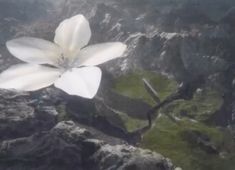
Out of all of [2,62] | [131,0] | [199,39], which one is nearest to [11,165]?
[199,39]

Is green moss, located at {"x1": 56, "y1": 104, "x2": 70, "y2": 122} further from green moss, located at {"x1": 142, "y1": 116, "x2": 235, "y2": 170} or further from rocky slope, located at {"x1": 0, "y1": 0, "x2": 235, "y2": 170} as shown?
green moss, located at {"x1": 142, "y1": 116, "x2": 235, "y2": 170}

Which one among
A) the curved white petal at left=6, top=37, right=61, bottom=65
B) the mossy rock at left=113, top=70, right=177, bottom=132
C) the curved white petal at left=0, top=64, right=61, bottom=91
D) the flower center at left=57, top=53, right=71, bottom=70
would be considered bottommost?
the mossy rock at left=113, top=70, right=177, bottom=132

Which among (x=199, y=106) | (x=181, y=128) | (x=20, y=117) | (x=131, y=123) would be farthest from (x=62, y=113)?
(x=199, y=106)

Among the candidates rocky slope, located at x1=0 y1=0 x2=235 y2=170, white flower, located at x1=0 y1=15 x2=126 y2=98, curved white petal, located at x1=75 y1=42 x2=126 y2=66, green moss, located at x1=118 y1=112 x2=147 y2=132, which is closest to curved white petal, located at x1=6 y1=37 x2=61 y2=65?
white flower, located at x1=0 y1=15 x2=126 y2=98

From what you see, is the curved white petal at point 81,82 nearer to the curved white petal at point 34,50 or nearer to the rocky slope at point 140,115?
the curved white petal at point 34,50

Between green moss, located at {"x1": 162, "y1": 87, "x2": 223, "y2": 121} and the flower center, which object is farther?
green moss, located at {"x1": 162, "y1": 87, "x2": 223, "y2": 121}

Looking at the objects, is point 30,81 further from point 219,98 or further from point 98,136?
point 219,98
